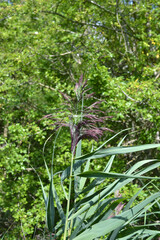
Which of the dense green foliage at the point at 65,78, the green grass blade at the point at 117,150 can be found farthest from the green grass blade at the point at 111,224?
the dense green foliage at the point at 65,78

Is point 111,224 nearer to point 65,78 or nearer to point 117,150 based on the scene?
point 117,150

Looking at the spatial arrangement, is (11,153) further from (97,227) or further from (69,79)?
(97,227)

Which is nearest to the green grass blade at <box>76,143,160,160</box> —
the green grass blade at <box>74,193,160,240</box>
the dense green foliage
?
the green grass blade at <box>74,193,160,240</box>

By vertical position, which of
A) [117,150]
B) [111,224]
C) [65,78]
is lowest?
[65,78]

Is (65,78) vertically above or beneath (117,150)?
beneath

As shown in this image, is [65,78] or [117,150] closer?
[117,150]

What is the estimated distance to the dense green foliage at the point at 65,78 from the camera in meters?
4.01

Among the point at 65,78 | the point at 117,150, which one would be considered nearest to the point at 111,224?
the point at 117,150

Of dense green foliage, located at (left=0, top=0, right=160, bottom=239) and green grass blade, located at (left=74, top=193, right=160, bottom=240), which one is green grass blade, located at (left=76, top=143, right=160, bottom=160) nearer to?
green grass blade, located at (left=74, top=193, right=160, bottom=240)

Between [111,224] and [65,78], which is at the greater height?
[111,224]

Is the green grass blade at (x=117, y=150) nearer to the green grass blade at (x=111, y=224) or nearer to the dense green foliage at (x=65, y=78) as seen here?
the green grass blade at (x=111, y=224)

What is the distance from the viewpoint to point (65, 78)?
5148 millimetres

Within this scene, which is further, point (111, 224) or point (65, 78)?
point (65, 78)

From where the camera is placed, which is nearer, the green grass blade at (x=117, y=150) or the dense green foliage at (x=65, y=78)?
the green grass blade at (x=117, y=150)
